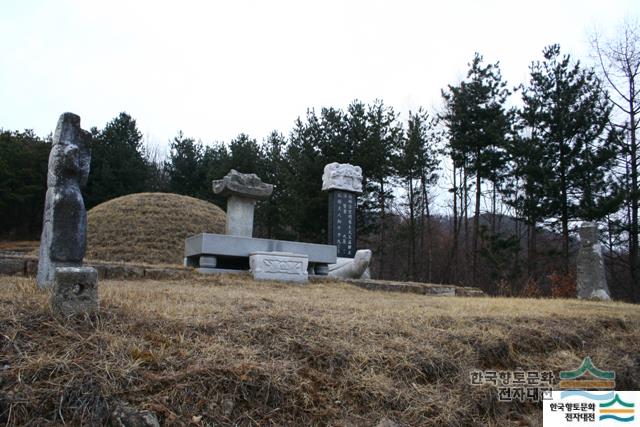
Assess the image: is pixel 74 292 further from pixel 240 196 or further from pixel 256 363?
pixel 240 196

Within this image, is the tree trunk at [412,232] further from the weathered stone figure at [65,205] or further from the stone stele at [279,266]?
the weathered stone figure at [65,205]

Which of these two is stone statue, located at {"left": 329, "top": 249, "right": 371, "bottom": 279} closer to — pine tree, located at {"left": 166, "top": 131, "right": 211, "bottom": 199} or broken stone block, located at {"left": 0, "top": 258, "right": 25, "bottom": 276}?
broken stone block, located at {"left": 0, "top": 258, "right": 25, "bottom": 276}

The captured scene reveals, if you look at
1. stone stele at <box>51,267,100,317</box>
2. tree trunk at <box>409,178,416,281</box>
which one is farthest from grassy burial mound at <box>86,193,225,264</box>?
stone stele at <box>51,267,100,317</box>

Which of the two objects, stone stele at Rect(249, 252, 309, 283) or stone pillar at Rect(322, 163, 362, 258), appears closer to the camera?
stone stele at Rect(249, 252, 309, 283)

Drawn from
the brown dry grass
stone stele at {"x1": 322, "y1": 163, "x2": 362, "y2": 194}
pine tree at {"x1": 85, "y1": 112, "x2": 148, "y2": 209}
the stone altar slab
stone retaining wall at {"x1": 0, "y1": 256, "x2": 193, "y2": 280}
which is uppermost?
pine tree at {"x1": 85, "y1": 112, "x2": 148, "y2": 209}

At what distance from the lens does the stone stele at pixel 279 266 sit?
26.8 feet

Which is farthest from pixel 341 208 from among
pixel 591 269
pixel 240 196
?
pixel 591 269

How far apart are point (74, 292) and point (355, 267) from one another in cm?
777

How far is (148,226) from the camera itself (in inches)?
655

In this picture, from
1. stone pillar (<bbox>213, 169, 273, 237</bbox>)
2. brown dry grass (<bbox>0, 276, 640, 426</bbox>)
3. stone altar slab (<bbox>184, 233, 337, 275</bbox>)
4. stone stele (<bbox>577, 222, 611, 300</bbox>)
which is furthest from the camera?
stone pillar (<bbox>213, 169, 273, 237</bbox>)

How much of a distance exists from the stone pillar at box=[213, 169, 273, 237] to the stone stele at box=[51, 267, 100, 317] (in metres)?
6.75

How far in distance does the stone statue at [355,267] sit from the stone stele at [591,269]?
14.0ft

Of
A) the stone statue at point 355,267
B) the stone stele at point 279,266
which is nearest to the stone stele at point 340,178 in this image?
the stone statue at point 355,267

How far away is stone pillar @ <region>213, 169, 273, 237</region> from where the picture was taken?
9.74 m
